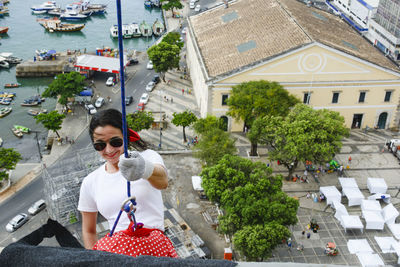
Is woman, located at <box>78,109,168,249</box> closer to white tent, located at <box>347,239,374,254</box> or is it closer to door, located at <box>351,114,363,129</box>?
white tent, located at <box>347,239,374,254</box>

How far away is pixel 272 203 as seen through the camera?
1244 inches

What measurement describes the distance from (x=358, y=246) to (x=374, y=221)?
3778mm

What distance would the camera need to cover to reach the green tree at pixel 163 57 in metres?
64.8

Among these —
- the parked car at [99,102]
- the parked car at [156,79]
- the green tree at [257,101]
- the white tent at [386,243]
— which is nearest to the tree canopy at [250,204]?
the white tent at [386,243]

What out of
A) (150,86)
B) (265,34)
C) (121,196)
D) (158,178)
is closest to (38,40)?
(150,86)

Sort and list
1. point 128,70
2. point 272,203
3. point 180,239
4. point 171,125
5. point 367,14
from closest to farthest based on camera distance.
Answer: point 272,203 → point 180,239 → point 171,125 → point 128,70 → point 367,14

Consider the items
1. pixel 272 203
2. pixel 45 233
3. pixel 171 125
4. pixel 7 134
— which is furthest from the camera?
pixel 7 134

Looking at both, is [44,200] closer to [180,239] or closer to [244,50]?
[180,239]

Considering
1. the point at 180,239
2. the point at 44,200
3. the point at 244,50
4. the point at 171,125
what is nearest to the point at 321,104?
the point at 244,50

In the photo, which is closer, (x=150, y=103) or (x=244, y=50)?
(x=244, y=50)

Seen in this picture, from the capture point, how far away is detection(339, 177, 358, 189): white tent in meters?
41.9

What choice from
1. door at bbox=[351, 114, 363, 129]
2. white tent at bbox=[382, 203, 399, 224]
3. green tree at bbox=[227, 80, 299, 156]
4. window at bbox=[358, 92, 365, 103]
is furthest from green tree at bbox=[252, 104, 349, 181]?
door at bbox=[351, 114, 363, 129]

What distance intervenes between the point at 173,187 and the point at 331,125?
16.5 meters

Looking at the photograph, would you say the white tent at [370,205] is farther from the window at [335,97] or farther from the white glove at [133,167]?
the white glove at [133,167]
